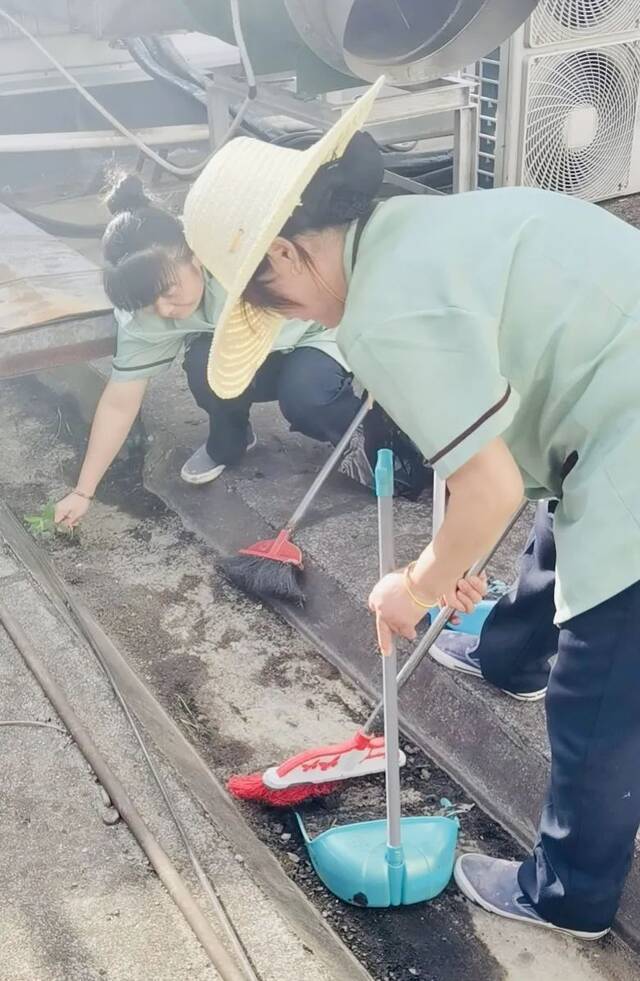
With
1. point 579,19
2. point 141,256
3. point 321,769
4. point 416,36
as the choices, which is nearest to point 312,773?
point 321,769

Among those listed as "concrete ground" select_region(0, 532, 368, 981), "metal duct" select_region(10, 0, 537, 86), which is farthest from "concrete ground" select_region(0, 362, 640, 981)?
"metal duct" select_region(10, 0, 537, 86)

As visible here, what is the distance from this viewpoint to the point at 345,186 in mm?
1656

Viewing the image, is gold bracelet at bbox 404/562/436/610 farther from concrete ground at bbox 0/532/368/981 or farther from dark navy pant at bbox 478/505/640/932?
concrete ground at bbox 0/532/368/981

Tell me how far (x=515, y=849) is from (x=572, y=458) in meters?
1.21

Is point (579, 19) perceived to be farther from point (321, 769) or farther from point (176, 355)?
point (321, 769)

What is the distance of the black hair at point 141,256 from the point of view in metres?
2.88

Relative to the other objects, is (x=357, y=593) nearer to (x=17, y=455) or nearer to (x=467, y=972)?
(x=467, y=972)

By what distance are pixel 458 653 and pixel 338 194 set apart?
150cm

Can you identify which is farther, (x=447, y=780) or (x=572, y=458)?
(x=447, y=780)

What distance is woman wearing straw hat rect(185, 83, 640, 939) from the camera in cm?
158

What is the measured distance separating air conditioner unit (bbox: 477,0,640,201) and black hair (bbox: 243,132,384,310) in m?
3.06

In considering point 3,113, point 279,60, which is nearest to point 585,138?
point 279,60

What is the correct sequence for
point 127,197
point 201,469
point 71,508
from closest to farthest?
point 127,197 → point 71,508 → point 201,469

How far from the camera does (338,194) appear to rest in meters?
1.66
